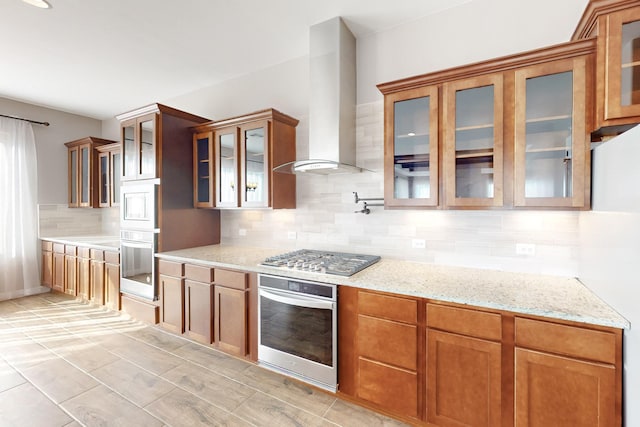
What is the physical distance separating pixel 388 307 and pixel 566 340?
0.87 m

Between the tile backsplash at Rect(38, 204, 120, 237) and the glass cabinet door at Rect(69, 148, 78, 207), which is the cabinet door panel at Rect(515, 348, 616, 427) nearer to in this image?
the tile backsplash at Rect(38, 204, 120, 237)

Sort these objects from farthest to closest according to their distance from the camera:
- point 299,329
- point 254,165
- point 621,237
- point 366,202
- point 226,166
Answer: point 226,166 < point 254,165 < point 366,202 < point 299,329 < point 621,237

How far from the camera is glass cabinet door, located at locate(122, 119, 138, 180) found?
3236mm

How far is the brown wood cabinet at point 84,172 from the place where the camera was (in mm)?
4551

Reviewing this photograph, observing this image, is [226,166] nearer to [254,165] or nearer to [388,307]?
[254,165]

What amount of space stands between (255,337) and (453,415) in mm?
1539

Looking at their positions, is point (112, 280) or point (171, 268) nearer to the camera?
point (171, 268)

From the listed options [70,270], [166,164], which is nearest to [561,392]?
[166,164]

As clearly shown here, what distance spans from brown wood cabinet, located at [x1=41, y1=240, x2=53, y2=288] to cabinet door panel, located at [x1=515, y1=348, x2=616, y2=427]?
5.95 metres

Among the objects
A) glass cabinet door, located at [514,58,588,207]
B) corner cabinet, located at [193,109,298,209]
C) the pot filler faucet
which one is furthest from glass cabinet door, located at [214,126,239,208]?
glass cabinet door, located at [514,58,588,207]

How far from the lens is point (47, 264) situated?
450cm

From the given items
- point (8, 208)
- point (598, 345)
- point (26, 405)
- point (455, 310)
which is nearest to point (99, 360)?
point (26, 405)

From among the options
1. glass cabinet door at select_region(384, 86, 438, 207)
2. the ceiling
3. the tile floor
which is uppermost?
the ceiling

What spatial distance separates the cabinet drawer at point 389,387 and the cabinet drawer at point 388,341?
0.05 meters
